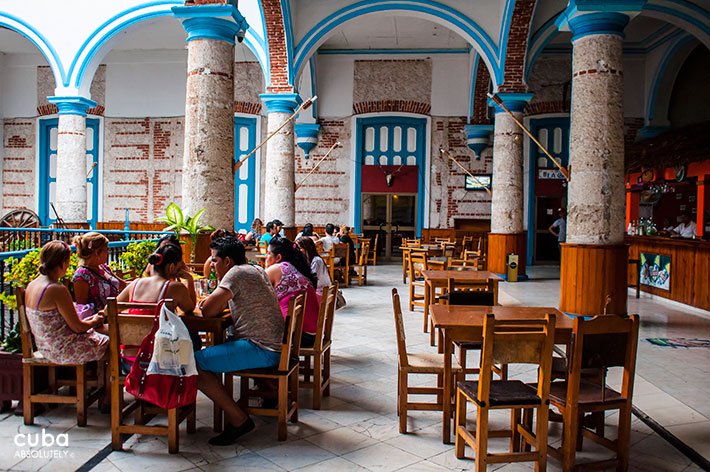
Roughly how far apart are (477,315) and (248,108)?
13.4 m

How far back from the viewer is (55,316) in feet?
10.7

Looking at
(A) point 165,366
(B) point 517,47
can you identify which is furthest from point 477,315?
(B) point 517,47

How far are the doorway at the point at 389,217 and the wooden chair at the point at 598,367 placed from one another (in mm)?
12856

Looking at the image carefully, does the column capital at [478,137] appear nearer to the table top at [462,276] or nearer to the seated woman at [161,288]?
the table top at [462,276]

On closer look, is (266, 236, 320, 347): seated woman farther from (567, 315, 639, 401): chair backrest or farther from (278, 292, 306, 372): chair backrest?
(567, 315, 639, 401): chair backrest

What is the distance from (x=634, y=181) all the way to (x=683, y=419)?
10.5 meters

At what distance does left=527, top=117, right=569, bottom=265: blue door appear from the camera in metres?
15.2

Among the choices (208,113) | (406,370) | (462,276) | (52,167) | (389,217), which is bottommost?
(406,370)

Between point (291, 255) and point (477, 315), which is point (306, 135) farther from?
point (477, 315)

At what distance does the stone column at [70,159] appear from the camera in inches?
454

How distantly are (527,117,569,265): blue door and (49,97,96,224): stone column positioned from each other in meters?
10.4

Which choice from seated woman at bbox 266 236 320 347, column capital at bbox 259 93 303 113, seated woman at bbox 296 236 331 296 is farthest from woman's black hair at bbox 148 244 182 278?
column capital at bbox 259 93 303 113

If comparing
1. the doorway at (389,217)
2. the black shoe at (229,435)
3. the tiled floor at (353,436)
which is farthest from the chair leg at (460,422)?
the doorway at (389,217)

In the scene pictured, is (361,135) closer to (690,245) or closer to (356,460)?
(690,245)
